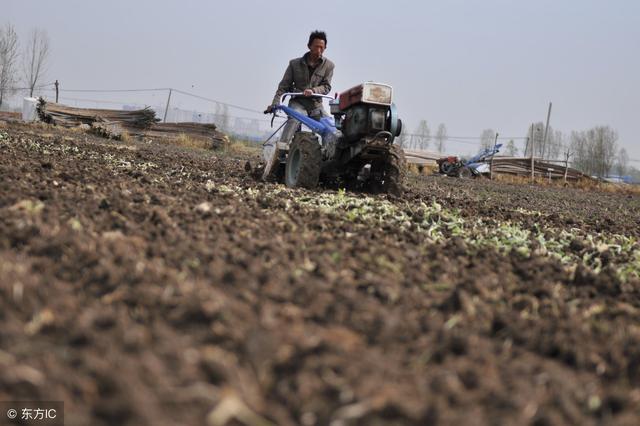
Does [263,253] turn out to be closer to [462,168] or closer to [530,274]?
[530,274]

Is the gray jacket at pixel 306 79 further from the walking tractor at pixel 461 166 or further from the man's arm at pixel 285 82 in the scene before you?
the walking tractor at pixel 461 166

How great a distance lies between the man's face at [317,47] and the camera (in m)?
7.98

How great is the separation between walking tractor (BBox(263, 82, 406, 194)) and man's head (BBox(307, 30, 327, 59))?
0.65 metres

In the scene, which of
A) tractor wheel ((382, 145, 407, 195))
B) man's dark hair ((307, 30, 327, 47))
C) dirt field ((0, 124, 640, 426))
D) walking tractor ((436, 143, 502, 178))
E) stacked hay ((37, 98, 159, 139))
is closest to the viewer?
dirt field ((0, 124, 640, 426))

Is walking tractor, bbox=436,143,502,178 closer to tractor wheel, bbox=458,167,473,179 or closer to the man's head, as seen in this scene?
tractor wheel, bbox=458,167,473,179

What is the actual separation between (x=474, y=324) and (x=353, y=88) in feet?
16.7

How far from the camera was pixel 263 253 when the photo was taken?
9.65 feet

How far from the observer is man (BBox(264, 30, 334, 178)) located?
815 centimetres

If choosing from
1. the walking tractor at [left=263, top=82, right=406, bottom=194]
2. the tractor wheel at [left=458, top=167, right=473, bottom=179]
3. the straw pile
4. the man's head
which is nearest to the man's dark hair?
the man's head

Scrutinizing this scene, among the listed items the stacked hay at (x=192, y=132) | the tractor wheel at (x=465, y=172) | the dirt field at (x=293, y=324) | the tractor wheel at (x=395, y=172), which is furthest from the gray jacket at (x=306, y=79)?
the tractor wheel at (x=465, y=172)

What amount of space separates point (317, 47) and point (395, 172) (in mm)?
2255

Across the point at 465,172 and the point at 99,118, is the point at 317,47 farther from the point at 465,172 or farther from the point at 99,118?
the point at 465,172

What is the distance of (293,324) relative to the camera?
75.9 inches

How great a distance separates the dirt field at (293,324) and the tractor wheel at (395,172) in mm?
3017
